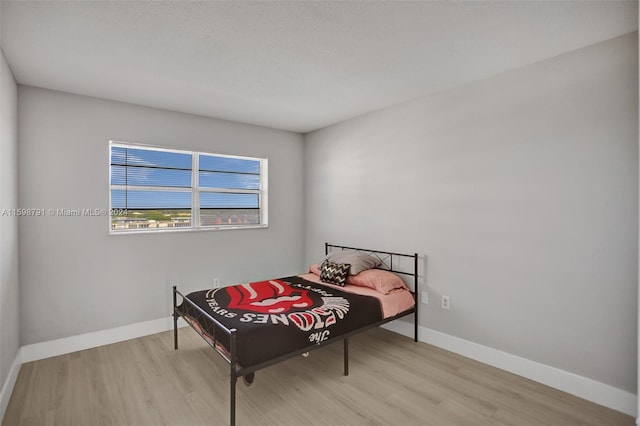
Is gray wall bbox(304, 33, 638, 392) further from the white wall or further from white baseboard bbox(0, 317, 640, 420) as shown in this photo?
the white wall

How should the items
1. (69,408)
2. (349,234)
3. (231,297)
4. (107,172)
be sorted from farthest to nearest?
1. (349,234)
2. (107,172)
3. (231,297)
4. (69,408)

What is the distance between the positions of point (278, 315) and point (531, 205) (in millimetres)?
2250

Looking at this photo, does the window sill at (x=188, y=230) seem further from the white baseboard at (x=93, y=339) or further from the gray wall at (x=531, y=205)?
the gray wall at (x=531, y=205)

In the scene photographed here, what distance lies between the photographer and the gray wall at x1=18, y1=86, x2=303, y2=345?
10.1ft

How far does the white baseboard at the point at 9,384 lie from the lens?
7.35 feet

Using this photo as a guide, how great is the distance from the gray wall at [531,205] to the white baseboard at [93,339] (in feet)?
9.06

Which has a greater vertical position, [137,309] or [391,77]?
[391,77]

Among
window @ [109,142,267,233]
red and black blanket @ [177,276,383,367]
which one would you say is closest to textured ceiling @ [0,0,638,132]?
window @ [109,142,267,233]

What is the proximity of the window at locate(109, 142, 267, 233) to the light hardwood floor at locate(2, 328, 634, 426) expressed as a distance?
4.68ft

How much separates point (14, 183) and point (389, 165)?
3.57m

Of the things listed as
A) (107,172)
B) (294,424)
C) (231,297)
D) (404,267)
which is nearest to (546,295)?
(404,267)

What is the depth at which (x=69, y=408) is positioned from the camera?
2.33 meters

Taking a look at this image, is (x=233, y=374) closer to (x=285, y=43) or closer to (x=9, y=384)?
(x=9, y=384)

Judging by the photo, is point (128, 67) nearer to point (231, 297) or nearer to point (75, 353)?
point (231, 297)
